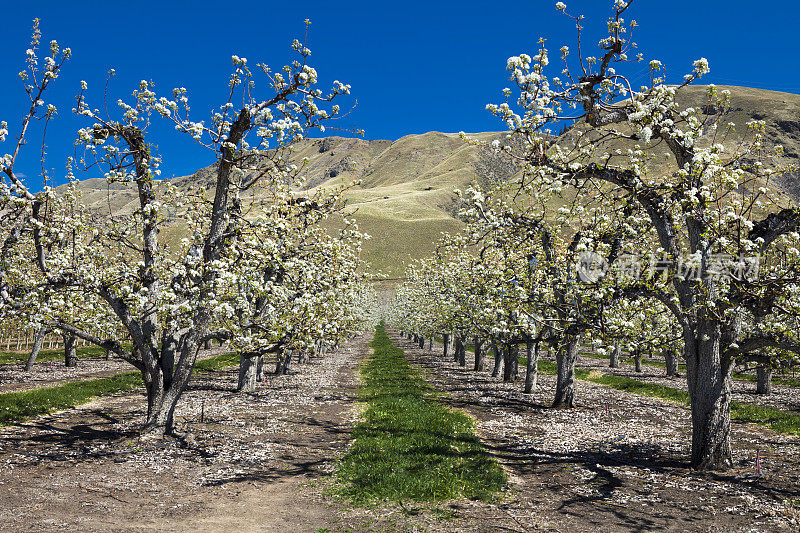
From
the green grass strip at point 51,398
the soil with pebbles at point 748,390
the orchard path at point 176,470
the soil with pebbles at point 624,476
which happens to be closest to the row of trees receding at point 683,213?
the soil with pebbles at point 624,476

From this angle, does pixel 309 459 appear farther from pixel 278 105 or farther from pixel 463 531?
pixel 278 105

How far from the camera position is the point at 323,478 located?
13.3 meters

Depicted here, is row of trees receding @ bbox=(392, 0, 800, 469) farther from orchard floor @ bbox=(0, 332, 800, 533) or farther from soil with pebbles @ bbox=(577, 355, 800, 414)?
soil with pebbles @ bbox=(577, 355, 800, 414)

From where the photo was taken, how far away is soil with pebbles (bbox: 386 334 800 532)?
1070 cm

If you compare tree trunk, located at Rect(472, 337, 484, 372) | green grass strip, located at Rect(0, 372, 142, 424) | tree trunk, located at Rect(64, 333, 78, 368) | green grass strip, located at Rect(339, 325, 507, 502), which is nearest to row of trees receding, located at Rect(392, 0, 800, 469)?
green grass strip, located at Rect(339, 325, 507, 502)

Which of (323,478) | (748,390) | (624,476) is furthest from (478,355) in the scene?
(323,478)

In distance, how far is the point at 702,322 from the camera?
14000 millimetres

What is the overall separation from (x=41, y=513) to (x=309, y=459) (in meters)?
7.00

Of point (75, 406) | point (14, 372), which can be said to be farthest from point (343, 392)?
point (14, 372)

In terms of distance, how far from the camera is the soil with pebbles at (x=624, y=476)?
10.7 meters

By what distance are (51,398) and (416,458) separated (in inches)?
778

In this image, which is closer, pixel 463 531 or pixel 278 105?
pixel 463 531

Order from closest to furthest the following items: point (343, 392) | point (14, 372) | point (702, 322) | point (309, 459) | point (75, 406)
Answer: point (702, 322) < point (309, 459) < point (75, 406) < point (343, 392) < point (14, 372)

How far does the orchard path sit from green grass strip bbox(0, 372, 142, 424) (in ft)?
2.65
